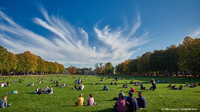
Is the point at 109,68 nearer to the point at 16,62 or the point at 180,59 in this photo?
the point at 180,59

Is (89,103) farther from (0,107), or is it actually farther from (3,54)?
(3,54)

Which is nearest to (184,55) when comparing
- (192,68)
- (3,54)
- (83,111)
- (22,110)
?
(192,68)

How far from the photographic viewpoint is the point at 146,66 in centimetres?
6931

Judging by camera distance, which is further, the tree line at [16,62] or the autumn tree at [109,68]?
the autumn tree at [109,68]

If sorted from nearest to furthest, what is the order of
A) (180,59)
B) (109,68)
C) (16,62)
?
(180,59), (16,62), (109,68)

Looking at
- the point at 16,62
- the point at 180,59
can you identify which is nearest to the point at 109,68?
the point at 180,59

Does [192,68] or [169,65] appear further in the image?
[169,65]

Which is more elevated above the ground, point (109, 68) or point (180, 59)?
point (180, 59)

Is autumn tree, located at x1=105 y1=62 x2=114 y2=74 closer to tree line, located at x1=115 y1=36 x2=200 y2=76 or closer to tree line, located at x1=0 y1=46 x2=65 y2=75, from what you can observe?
tree line, located at x1=115 y1=36 x2=200 y2=76

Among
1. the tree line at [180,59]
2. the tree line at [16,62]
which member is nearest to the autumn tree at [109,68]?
the tree line at [180,59]

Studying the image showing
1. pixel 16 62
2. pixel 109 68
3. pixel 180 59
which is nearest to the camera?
pixel 180 59

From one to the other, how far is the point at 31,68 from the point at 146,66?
266 ft

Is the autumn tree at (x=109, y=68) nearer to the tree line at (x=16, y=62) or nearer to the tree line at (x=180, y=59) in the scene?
the tree line at (x=180, y=59)

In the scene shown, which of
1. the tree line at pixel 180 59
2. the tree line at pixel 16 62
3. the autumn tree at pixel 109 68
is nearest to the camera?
the tree line at pixel 180 59
